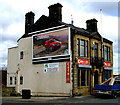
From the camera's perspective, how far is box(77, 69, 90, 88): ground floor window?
79.7 feet

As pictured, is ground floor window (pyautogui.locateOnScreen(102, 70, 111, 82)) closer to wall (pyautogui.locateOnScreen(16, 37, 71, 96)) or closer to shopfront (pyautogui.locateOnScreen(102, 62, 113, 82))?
shopfront (pyautogui.locateOnScreen(102, 62, 113, 82))

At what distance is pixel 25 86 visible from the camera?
28.8 metres

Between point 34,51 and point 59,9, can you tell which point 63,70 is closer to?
point 34,51

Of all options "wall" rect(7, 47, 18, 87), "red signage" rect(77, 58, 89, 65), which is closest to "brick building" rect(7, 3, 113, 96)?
"red signage" rect(77, 58, 89, 65)

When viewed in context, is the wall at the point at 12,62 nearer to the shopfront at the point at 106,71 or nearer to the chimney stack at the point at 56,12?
the chimney stack at the point at 56,12

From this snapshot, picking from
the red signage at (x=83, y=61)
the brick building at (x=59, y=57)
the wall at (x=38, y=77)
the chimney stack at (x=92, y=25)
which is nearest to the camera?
the brick building at (x=59, y=57)

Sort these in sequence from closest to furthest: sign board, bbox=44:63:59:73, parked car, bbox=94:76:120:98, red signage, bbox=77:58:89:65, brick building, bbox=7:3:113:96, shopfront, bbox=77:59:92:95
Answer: parked car, bbox=94:76:120:98
brick building, bbox=7:3:113:96
shopfront, bbox=77:59:92:95
red signage, bbox=77:58:89:65
sign board, bbox=44:63:59:73

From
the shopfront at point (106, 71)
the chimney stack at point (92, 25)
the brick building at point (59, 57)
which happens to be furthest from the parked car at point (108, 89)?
the chimney stack at point (92, 25)

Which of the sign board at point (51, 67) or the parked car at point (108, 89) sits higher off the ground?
the sign board at point (51, 67)

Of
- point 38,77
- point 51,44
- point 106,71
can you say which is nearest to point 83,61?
point 51,44

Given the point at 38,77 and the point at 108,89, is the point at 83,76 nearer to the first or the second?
the point at 108,89

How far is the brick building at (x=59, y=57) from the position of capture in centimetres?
2394

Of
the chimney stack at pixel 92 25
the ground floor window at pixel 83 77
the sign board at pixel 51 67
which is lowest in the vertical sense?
the ground floor window at pixel 83 77

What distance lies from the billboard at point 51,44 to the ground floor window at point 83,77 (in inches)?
122
